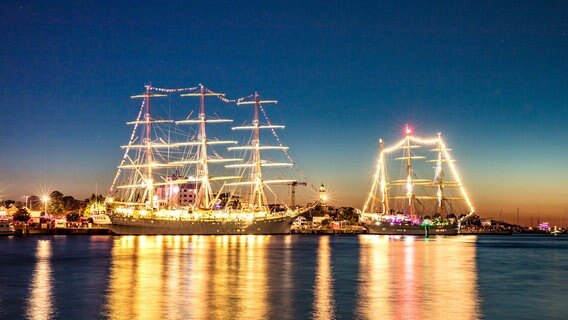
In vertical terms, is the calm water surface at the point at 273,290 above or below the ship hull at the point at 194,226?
below

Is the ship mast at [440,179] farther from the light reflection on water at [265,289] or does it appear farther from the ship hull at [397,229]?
the light reflection on water at [265,289]

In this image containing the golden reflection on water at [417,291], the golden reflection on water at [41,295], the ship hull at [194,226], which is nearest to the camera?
the golden reflection on water at [41,295]

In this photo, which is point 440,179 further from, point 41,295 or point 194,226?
point 41,295

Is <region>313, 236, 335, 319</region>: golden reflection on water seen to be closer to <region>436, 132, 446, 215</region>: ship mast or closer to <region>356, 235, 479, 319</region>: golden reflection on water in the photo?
<region>356, 235, 479, 319</region>: golden reflection on water

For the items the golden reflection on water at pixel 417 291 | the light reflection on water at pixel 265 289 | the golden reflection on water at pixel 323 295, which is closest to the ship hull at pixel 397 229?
the golden reflection on water at pixel 417 291

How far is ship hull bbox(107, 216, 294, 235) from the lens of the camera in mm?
133375

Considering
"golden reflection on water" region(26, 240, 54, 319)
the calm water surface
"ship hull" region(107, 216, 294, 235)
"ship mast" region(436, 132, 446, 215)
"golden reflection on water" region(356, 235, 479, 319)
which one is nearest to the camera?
"golden reflection on water" region(26, 240, 54, 319)

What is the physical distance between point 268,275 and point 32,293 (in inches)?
642

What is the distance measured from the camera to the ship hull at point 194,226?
13338cm

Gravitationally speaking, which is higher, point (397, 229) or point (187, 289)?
point (187, 289)

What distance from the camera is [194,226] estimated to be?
13900cm

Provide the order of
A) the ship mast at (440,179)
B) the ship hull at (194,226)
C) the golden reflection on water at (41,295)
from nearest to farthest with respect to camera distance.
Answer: the golden reflection on water at (41,295)
the ship hull at (194,226)
the ship mast at (440,179)

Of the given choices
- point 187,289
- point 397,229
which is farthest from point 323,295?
point 397,229

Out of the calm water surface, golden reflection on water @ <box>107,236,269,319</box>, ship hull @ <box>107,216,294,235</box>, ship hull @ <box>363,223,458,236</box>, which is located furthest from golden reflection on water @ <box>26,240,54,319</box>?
ship hull @ <box>363,223,458,236</box>
